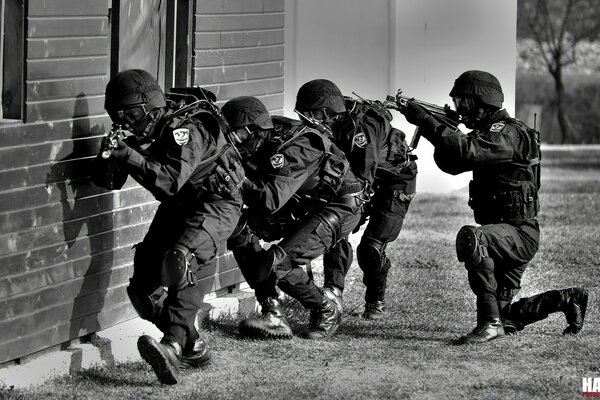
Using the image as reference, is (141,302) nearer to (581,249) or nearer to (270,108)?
(270,108)

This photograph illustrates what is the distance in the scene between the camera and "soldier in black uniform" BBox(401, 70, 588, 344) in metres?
8.07

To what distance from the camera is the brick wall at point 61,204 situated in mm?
6469

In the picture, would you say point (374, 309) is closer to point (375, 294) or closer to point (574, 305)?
point (375, 294)

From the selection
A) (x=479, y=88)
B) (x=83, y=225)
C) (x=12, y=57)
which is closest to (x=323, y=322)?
(x=479, y=88)

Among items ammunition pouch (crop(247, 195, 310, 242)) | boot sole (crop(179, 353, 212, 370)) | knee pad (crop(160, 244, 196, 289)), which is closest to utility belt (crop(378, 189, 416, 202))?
ammunition pouch (crop(247, 195, 310, 242))

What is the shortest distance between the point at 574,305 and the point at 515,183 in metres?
0.99

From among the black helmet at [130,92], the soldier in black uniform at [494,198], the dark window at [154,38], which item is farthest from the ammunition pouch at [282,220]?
the black helmet at [130,92]

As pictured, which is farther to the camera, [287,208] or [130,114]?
[287,208]

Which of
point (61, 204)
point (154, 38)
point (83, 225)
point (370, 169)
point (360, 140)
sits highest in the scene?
point (154, 38)

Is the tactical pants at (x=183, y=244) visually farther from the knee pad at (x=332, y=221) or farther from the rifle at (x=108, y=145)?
the knee pad at (x=332, y=221)

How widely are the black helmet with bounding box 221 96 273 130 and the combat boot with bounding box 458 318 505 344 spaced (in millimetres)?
1997

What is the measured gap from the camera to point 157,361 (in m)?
6.66

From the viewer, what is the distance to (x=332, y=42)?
16.3 meters

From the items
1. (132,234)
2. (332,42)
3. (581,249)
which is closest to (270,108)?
(132,234)
